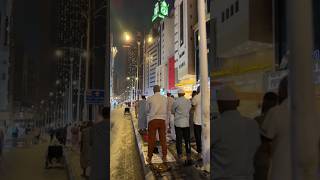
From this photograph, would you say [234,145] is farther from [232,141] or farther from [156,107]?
[156,107]

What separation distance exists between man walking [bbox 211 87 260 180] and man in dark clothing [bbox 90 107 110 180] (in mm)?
483

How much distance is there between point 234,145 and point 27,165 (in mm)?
803

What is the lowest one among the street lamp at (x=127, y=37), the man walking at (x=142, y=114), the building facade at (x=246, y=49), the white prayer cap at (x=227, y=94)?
the man walking at (x=142, y=114)

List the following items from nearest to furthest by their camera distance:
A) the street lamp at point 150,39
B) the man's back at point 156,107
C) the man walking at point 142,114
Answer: the street lamp at point 150,39
the man's back at point 156,107
the man walking at point 142,114

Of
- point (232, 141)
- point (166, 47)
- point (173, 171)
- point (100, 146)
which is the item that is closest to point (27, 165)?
point (100, 146)

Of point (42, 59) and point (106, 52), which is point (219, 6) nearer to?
point (106, 52)

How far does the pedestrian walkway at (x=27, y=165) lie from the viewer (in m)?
1.19

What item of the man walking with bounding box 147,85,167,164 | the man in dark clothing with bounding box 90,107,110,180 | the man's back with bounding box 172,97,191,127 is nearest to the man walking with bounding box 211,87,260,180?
the man in dark clothing with bounding box 90,107,110,180

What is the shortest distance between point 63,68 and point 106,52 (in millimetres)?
205

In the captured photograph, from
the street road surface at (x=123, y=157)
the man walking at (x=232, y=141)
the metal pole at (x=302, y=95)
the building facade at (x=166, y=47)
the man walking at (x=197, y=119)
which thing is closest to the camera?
the metal pole at (x=302, y=95)

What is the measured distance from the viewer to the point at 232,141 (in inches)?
47.3

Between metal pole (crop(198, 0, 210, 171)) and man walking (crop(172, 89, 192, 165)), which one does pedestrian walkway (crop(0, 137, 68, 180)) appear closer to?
metal pole (crop(198, 0, 210, 171))

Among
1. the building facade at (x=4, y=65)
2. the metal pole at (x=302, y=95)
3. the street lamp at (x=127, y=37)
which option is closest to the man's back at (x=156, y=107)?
the street lamp at (x=127, y=37)

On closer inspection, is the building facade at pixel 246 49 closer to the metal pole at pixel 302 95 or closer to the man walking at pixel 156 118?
the metal pole at pixel 302 95
